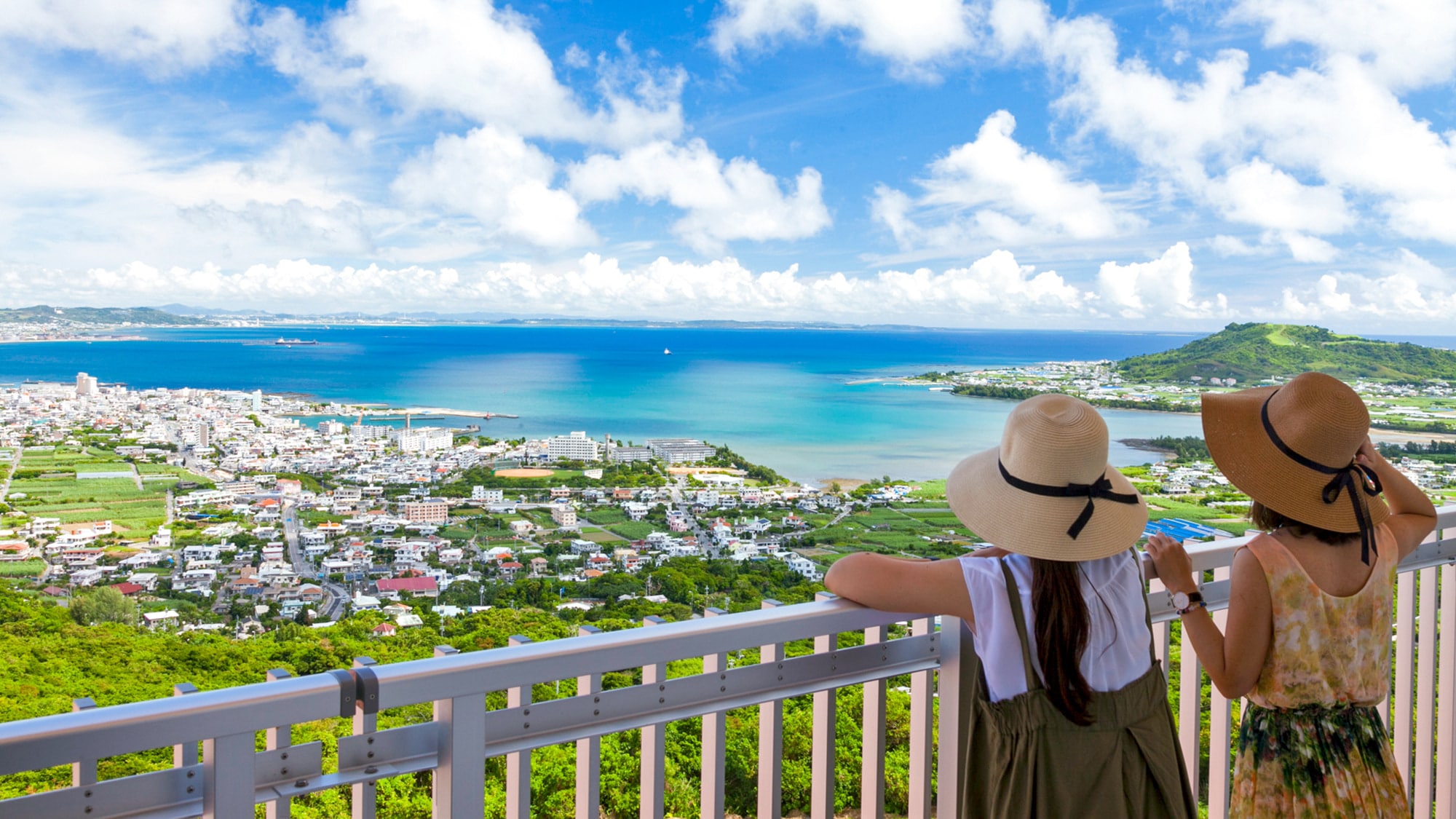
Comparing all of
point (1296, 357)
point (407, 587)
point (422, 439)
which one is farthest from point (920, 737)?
point (422, 439)

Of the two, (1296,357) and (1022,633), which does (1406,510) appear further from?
(1296,357)

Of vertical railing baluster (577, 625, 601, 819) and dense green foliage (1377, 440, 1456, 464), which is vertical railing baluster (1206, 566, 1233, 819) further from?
dense green foliage (1377, 440, 1456, 464)

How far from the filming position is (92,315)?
30.3 m

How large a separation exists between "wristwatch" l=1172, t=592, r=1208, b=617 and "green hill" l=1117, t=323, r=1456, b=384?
1178cm

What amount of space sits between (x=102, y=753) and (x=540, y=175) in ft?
150

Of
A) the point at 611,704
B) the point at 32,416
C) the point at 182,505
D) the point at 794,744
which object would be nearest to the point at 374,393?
the point at 32,416

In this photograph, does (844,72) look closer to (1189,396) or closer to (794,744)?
(1189,396)

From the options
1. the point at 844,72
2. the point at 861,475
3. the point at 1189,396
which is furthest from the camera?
the point at 844,72

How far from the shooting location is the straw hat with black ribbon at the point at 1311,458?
1.57 meters

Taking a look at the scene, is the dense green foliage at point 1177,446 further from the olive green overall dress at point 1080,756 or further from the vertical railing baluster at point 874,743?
the olive green overall dress at point 1080,756

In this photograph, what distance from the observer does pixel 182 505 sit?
786 inches

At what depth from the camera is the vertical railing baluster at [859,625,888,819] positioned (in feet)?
4.98

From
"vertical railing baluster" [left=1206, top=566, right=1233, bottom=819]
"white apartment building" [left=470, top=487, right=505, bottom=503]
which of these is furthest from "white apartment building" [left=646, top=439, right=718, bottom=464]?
"vertical railing baluster" [left=1206, top=566, right=1233, bottom=819]

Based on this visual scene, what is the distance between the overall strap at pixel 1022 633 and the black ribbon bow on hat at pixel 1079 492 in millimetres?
104
